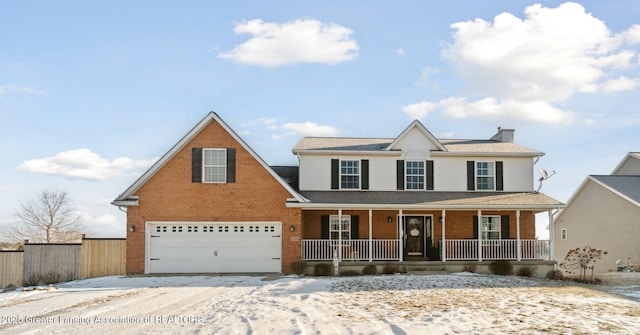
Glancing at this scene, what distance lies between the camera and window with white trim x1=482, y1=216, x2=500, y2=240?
26.5m

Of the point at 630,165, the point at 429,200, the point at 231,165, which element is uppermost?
the point at 630,165

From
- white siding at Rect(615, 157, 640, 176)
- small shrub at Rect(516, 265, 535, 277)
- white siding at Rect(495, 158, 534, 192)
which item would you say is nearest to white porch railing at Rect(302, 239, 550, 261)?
small shrub at Rect(516, 265, 535, 277)

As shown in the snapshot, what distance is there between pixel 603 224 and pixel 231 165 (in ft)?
60.9

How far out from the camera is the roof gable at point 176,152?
78.4 ft

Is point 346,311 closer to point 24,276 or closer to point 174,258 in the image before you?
point 174,258

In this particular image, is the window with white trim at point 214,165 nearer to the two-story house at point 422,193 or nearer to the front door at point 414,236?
the two-story house at point 422,193

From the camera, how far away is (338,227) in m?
26.1

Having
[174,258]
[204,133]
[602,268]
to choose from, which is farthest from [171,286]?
[602,268]

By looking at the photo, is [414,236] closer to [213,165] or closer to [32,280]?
[213,165]

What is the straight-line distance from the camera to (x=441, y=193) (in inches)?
1034

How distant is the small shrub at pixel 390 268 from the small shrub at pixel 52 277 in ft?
39.5

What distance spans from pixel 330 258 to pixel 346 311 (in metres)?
10.9

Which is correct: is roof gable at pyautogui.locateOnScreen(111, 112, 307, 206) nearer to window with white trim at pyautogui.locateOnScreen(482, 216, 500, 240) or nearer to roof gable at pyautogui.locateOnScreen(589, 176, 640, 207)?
window with white trim at pyautogui.locateOnScreen(482, 216, 500, 240)

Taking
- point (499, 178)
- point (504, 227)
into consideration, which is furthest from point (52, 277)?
point (499, 178)
